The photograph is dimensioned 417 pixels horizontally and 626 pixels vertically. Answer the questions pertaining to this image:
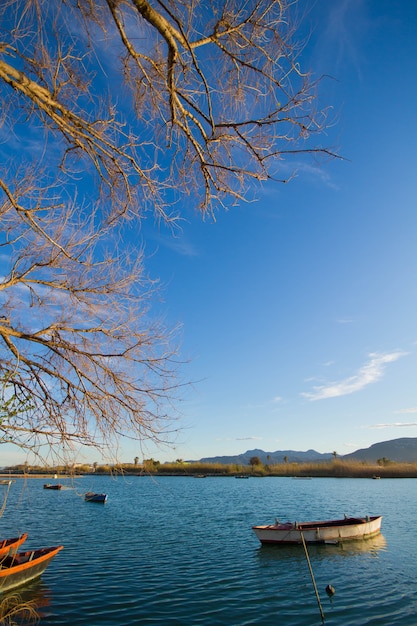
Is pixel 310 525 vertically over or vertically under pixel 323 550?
over

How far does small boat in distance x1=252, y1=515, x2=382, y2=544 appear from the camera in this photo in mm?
16703

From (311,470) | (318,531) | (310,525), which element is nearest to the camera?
(318,531)

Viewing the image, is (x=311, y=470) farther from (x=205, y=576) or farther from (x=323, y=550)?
(x=205, y=576)

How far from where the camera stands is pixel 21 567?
11.0 metres

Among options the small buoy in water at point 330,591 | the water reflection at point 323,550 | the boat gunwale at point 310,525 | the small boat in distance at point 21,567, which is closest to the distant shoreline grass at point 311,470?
the boat gunwale at point 310,525

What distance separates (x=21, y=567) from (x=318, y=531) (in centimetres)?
1204

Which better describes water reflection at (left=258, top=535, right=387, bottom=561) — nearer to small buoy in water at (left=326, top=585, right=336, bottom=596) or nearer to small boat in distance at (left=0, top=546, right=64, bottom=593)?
small buoy in water at (left=326, top=585, right=336, bottom=596)

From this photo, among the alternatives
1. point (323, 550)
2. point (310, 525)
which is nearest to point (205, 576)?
point (323, 550)

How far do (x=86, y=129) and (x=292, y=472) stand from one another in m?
89.2

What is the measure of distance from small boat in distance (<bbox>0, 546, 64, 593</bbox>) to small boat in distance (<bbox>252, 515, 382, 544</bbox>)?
863cm

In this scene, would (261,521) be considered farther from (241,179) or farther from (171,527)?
(241,179)

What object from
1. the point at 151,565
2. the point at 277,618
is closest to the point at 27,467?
the point at 277,618

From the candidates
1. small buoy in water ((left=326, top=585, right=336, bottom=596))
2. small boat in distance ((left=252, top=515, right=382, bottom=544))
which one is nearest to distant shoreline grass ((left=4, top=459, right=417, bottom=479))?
small boat in distance ((left=252, top=515, right=382, bottom=544))

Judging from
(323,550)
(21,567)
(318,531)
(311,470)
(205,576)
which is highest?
(311,470)
